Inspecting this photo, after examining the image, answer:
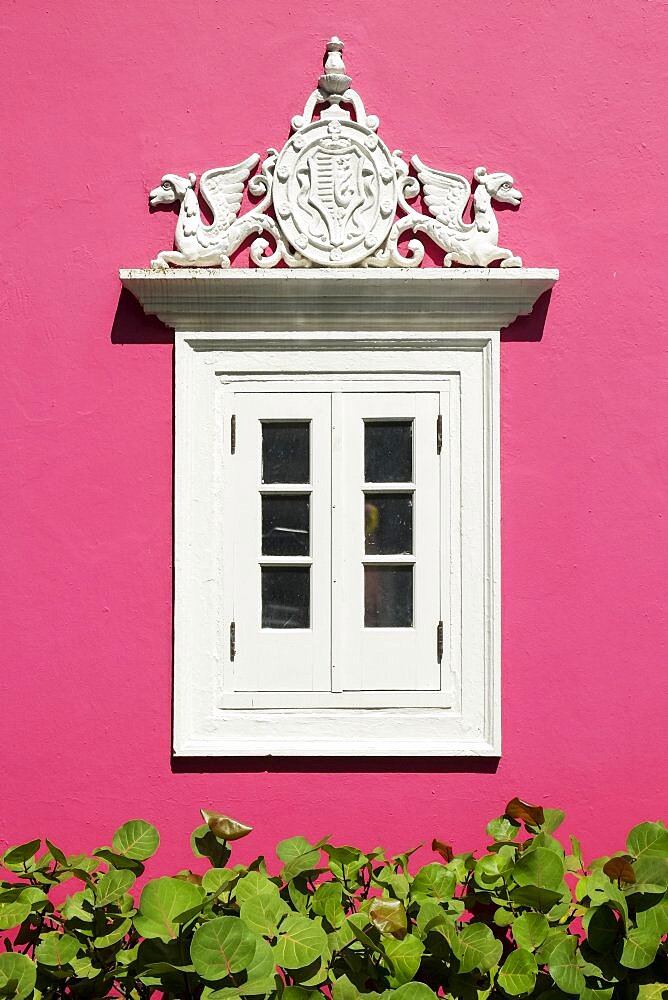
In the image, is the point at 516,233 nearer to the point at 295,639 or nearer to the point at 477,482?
the point at 477,482

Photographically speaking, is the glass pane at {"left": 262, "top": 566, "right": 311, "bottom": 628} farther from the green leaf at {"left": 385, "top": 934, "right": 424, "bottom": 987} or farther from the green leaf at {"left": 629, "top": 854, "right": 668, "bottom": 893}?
the green leaf at {"left": 629, "top": 854, "right": 668, "bottom": 893}

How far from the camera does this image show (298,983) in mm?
2207

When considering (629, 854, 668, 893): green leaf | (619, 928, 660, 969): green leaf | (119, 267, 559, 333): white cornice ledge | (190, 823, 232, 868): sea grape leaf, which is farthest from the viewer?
(119, 267, 559, 333): white cornice ledge

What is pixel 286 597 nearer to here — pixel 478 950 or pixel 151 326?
pixel 151 326

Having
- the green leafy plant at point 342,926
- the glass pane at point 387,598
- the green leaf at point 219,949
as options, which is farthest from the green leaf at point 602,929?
the glass pane at point 387,598

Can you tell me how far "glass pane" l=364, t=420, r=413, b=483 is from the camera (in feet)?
10.3

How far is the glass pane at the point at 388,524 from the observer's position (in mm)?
3129

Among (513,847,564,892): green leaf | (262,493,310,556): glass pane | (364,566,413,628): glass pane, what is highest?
(262,493,310,556): glass pane

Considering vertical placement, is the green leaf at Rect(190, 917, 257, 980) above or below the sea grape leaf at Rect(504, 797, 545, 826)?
below

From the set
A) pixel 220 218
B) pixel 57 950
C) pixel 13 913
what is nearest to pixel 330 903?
pixel 57 950

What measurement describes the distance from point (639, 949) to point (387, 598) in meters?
1.26

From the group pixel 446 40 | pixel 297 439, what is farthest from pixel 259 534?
pixel 446 40

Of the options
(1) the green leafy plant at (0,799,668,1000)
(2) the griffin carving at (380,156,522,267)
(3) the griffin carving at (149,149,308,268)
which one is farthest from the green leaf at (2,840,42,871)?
(2) the griffin carving at (380,156,522,267)

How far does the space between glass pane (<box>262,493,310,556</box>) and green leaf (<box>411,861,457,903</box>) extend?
3.51 ft
